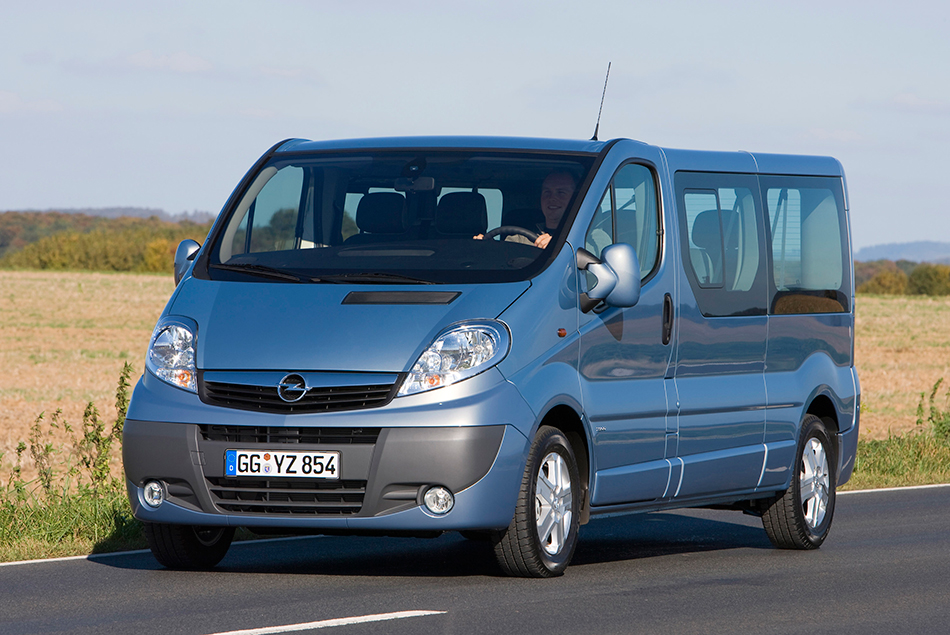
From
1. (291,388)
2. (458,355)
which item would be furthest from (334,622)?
(458,355)

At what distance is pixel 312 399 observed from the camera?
711 cm

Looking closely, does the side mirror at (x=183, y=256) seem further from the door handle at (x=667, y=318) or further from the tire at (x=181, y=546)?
the door handle at (x=667, y=318)

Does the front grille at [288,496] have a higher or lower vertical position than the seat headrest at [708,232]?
lower

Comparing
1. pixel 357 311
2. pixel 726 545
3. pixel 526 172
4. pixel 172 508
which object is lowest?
pixel 726 545

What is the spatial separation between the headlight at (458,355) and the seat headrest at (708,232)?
2153mm

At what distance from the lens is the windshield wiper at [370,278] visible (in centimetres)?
759

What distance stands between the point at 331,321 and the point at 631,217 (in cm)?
199

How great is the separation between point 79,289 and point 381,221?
61958mm

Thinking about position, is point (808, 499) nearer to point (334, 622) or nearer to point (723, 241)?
point (723, 241)

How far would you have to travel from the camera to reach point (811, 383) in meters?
10.1

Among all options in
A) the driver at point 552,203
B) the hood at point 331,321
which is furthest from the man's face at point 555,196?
the hood at point 331,321

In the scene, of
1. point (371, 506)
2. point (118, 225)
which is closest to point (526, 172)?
point (371, 506)

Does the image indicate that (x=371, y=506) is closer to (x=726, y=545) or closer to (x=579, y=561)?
(x=579, y=561)

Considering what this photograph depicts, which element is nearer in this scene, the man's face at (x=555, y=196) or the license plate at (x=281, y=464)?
the license plate at (x=281, y=464)
